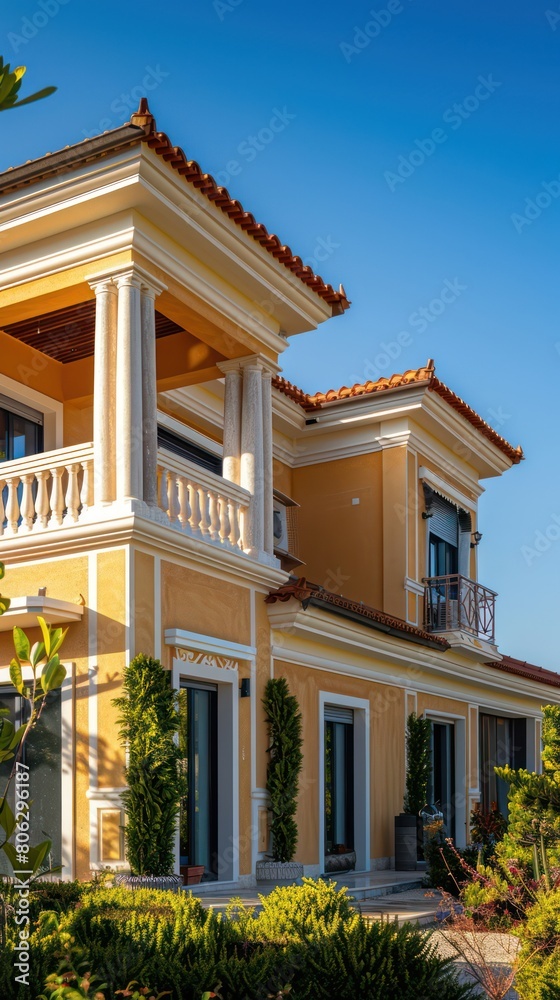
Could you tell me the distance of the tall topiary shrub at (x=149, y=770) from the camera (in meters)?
10.2

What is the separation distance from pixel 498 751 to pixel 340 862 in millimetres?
9152

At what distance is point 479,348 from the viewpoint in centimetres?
1023

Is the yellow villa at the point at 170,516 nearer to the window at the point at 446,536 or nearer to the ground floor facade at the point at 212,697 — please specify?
the ground floor facade at the point at 212,697

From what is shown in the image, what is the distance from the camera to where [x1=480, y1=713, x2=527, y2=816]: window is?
22.3 meters

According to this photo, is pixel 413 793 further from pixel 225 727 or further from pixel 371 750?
pixel 225 727

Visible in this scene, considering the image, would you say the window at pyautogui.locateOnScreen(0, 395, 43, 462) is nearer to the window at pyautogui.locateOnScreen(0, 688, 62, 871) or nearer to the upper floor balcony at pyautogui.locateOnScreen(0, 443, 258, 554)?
the upper floor balcony at pyautogui.locateOnScreen(0, 443, 258, 554)

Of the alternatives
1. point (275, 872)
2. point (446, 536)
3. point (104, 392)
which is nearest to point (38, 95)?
point (104, 392)

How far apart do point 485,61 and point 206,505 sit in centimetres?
A: 537

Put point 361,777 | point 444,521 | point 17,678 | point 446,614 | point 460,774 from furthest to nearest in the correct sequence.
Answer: point 444,521 < point 460,774 < point 446,614 < point 361,777 < point 17,678

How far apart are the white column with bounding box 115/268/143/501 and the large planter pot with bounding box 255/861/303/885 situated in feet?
14.9

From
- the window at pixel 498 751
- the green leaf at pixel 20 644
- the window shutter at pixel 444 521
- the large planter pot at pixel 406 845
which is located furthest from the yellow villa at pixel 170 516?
the window at pixel 498 751

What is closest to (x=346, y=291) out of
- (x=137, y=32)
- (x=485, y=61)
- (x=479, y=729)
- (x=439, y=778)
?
(x=485, y=61)

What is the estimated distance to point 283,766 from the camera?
12.8m

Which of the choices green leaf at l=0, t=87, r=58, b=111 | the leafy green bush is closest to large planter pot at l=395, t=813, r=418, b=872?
the leafy green bush
